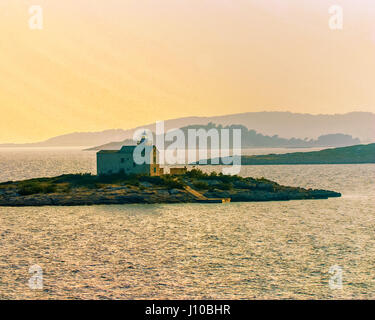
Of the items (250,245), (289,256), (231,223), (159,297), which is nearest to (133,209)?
(231,223)

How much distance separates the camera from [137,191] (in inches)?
2564

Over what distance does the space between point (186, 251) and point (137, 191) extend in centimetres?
2884

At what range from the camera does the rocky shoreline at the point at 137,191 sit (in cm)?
6419

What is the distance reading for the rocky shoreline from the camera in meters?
64.2

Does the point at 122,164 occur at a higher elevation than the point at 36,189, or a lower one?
higher

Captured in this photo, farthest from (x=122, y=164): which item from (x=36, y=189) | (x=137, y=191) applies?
(x=36, y=189)

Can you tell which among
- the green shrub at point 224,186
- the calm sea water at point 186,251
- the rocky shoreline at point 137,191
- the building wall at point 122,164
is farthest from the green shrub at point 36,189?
the green shrub at point 224,186

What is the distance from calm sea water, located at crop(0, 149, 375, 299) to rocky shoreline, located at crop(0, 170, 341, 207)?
253cm

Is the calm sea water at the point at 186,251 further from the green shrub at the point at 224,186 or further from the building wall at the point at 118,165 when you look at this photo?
the building wall at the point at 118,165

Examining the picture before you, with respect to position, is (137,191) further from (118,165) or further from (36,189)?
(36,189)

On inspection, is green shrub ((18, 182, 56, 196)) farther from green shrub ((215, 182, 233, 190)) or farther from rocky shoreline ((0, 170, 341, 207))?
green shrub ((215, 182, 233, 190))

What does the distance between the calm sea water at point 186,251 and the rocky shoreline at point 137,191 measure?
253cm

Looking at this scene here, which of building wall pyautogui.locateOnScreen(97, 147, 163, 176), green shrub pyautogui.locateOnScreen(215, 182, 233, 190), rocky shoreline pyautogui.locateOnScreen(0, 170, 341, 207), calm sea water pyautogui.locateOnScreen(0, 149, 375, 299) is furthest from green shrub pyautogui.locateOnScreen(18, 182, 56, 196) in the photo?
green shrub pyautogui.locateOnScreen(215, 182, 233, 190)

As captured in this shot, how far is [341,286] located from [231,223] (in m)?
23.5
